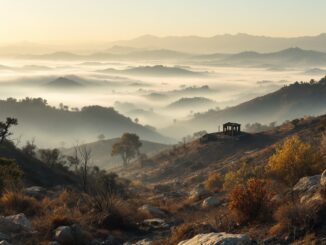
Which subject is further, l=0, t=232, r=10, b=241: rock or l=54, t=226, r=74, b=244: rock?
l=54, t=226, r=74, b=244: rock

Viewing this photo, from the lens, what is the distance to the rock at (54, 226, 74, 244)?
547 inches

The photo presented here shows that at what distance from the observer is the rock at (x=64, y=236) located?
1390 cm

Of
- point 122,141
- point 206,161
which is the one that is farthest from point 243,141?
point 122,141

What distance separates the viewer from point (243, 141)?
118 meters

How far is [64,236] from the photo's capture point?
45.8 ft

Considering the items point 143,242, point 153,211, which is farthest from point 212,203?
point 143,242

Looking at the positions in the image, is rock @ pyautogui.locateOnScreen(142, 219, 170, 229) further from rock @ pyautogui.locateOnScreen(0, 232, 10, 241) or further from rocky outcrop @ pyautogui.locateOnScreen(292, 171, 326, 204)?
rock @ pyautogui.locateOnScreen(0, 232, 10, 241)

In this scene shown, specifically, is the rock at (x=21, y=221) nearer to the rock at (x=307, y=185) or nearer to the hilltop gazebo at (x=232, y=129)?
the rock at (x=307, y=185)

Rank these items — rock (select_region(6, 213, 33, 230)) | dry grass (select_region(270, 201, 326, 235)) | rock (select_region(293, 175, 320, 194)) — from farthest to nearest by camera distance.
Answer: rock (select_region(293, 175, 320, 194)) → rock (select_region(6, 213, 33, 230)) → dry grass (select_region(270, 201, 326, 235))

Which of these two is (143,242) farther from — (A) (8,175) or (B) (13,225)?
(A) (8,175)

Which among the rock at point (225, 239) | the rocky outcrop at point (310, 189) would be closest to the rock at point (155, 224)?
the rocky outcrop at point (310, 189)

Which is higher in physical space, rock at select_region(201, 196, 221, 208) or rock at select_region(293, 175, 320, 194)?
rock at select_region(293, 175, 320, 194)

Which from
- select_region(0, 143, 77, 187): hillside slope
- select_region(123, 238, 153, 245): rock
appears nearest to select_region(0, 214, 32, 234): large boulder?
select_region(123, 238, 153, 245): rock

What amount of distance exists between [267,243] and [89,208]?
8.47m
